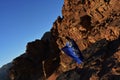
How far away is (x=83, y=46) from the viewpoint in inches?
1564

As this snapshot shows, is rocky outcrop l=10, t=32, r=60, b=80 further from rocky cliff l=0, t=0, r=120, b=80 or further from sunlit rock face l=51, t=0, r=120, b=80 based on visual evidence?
sunlit rock face l=51, t=0, r=120, b=80

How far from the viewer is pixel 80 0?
1861 inches

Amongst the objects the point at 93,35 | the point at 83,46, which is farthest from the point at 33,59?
the point at 93,35

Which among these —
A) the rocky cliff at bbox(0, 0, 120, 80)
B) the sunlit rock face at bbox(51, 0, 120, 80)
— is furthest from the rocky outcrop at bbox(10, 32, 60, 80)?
the sunlit rock face at bbox(51, 0, 120, 80)

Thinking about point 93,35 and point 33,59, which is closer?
point 93,35

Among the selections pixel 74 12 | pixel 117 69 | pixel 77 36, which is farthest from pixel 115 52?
pixel 74 12

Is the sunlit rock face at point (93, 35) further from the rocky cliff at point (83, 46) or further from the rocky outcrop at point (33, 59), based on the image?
the rocky outcrop at point (33, 59)

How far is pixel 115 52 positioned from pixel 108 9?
9.70m

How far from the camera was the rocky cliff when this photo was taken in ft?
102

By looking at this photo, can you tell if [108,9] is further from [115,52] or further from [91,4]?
[115,52]

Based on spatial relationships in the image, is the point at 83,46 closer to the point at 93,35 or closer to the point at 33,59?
the point at 93,35

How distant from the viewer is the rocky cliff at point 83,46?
31108mm

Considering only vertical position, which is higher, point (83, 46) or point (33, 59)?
point (33, 59)

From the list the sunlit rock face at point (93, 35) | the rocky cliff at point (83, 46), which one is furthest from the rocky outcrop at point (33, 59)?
the sunlit rock face at point (93, 35)
